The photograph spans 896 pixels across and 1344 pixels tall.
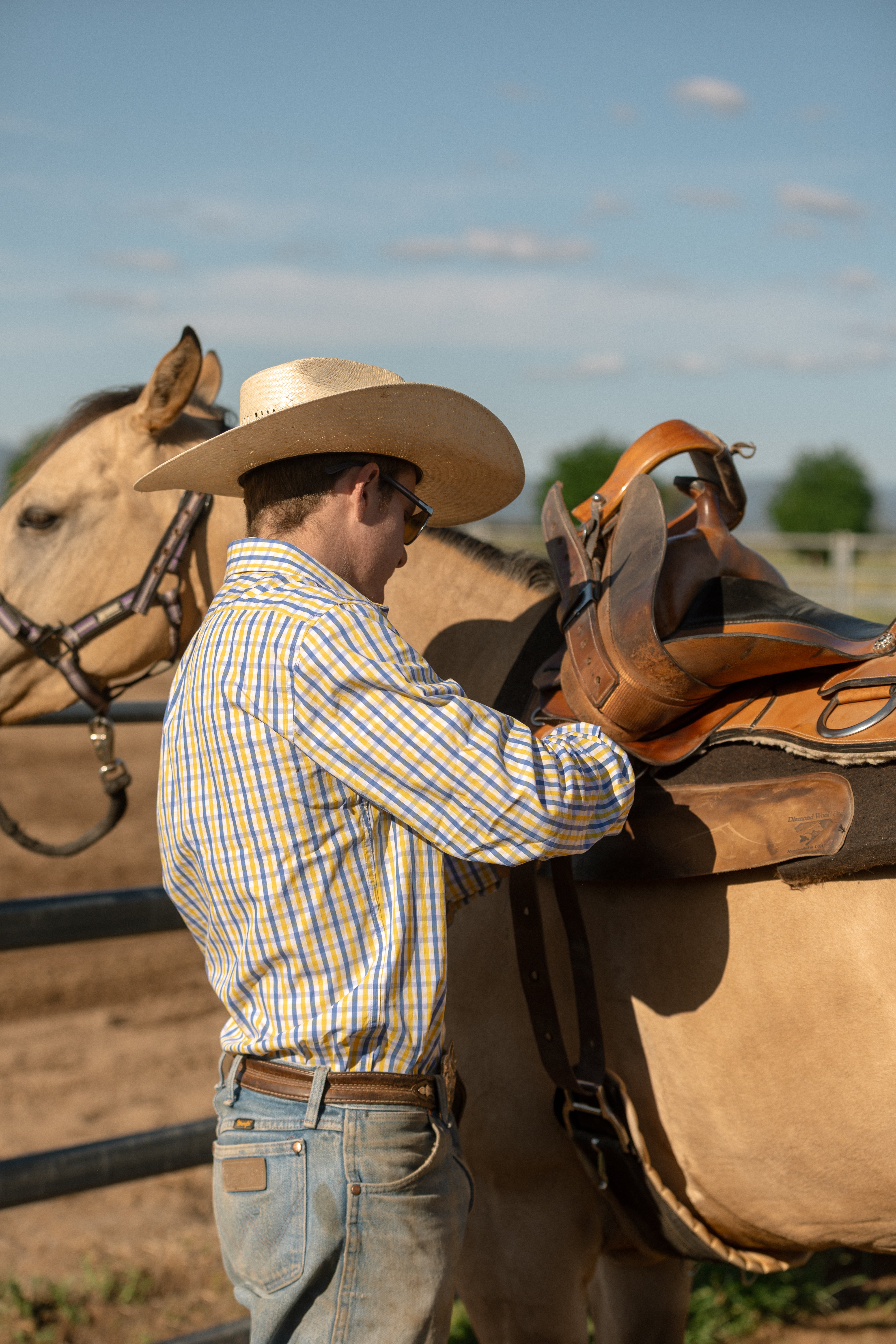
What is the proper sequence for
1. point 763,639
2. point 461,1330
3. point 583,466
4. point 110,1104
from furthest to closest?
point 583,466 → point 110,1104 → point 461,1330 → point 763,639

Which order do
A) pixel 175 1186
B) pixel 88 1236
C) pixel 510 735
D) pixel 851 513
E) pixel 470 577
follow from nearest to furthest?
pixel 510 735 < pixel 470 577 < pixel 88 1236 < pixel 175 1186 < pixel 851 513

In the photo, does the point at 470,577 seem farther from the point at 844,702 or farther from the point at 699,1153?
the point at 699,1153

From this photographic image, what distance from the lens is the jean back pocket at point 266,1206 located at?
1446mm

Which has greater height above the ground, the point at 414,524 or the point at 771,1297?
the point at 414,524

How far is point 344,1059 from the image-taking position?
1.46m

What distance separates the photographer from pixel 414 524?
1.76 m

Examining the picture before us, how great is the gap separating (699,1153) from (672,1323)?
3.16 ft

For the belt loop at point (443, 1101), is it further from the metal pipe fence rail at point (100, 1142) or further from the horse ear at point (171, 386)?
the horse ear at point (171, 386)

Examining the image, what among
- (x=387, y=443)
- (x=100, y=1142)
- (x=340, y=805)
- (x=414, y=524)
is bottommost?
(x=100, y=1142)

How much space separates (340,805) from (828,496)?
37.7 meters

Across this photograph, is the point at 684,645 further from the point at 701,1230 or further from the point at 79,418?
the point at 79,418

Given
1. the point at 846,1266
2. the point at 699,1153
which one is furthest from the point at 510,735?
the point at 846,1266

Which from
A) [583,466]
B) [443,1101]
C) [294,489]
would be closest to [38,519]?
[294,489]

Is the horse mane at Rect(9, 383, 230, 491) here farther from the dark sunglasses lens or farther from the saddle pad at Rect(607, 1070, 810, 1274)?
the saddle pad at Rect(607, 1070, 810, 1274)
